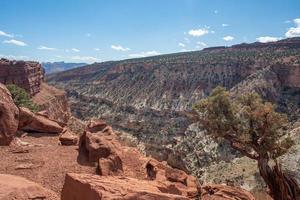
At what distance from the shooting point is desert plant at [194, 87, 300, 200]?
20688mm

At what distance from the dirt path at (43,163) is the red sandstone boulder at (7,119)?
1.66ft

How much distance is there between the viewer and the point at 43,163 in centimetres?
1403

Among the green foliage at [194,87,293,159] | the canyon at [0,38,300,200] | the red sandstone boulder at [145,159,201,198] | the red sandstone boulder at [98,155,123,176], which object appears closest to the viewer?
the canyon at [0,38,300,200]

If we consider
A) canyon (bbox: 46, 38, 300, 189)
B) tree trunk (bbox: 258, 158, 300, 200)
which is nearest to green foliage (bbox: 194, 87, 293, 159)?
tree trunk (bbox: 258, 158, 300, 200)

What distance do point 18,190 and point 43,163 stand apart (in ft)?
18.8

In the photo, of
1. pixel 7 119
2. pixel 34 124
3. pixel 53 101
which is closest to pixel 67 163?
pixel 7 119

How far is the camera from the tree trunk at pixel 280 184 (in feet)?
66.8

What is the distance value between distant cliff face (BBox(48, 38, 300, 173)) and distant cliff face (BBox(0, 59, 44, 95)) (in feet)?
81.5

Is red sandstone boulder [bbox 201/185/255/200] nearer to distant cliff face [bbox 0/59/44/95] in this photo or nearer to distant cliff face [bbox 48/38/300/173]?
distant cliff face [bbox 48/38/300/173]

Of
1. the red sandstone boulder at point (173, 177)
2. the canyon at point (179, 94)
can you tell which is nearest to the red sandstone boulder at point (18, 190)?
the red sandstone boulder at point (173, 177)

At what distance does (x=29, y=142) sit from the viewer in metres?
17.6

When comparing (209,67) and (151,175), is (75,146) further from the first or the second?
(209,67)

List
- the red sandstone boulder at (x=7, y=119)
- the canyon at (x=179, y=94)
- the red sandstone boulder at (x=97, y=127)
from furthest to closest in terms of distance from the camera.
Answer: the canyon at (x=179, y=94) → the red sandstone boulder at (x=97, y=127) → the red sandstone boulder at (x=7, y=119)

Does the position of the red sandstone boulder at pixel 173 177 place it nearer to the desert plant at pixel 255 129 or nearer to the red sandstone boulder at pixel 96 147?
the red sandstone boulder at pixel 96 147
